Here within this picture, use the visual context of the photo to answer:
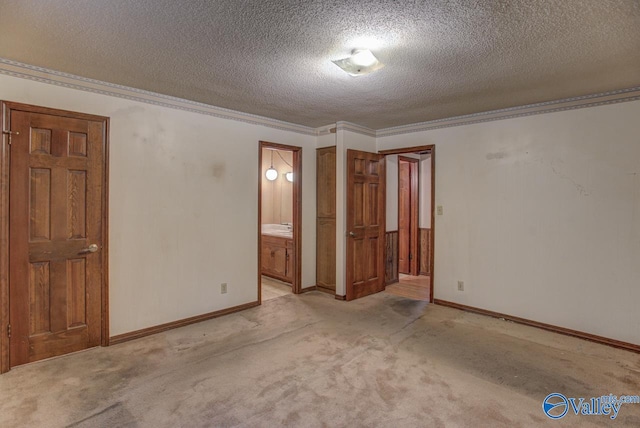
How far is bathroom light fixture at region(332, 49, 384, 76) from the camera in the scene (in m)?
2.38

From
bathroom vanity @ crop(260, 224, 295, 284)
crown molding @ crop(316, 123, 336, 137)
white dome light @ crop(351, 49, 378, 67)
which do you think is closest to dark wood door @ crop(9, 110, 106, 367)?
white dome light @ crop(351, 49, 378, 67)

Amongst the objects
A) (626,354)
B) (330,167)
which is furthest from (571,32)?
(330,167)

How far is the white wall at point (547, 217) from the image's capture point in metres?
3.16

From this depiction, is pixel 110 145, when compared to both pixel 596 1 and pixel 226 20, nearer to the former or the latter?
pixel 226 20

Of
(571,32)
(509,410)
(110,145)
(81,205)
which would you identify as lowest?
(509,410)

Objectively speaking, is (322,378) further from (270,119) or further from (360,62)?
(270,119)

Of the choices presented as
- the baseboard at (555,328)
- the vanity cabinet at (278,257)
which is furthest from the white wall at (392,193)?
the vanity cabinet at (278,257)

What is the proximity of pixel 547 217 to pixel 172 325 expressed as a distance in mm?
4009

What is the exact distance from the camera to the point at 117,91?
3.12 meters

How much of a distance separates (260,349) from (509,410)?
6.34 ft

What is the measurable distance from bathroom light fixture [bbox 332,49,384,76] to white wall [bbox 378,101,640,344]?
213 cm

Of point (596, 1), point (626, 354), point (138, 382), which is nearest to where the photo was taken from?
point (596, 1)

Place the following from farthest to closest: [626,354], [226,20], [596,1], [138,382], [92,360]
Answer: [626,354]
[92,360]
[138,382]
[226,20]
[596,1]

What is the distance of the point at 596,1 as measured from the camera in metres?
1.79
